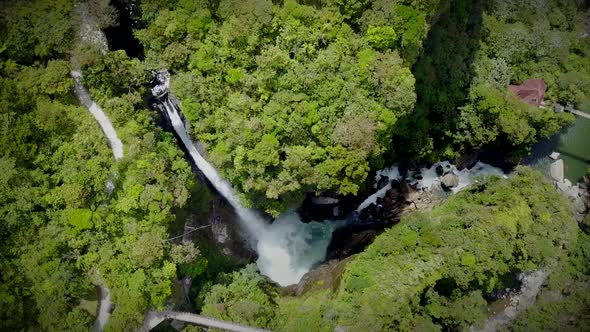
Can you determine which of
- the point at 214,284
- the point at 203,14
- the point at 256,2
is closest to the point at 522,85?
the point at 256,2

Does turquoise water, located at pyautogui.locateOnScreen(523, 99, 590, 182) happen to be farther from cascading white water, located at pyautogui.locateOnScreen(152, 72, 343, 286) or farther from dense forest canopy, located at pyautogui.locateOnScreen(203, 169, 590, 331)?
cascading white water, located at pyautogui.locateOnScreen(152, 72, 343, 286)

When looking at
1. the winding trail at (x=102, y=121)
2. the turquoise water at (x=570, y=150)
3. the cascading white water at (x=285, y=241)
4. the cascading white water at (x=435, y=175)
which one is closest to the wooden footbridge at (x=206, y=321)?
→ the winding trail at (x=102, y=121)

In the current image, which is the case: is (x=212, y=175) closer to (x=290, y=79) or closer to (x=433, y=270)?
(x=290, y=79)

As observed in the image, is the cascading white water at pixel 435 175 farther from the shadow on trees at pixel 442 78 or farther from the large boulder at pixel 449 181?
the shadow on trees at pixel 442 78

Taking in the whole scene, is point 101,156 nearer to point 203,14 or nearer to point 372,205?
point 203,14

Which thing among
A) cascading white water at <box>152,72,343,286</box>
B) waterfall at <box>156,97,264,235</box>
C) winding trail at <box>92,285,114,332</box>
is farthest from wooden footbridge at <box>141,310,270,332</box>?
waterfall at <box>156,97,264,235</box>
